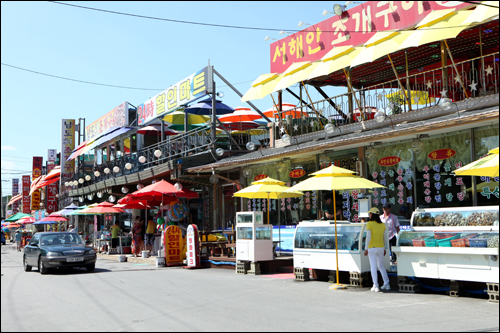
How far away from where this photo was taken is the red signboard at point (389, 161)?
14098 millimetres

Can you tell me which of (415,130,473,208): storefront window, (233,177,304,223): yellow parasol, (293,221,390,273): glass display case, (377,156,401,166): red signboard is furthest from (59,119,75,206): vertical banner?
(415,130,473,208): storefront window

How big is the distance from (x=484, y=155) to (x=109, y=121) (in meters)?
28.6

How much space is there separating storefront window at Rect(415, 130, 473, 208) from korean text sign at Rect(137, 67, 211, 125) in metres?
12.0

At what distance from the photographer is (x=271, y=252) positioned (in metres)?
15.1

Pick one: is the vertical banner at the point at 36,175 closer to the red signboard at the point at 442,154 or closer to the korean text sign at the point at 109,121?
the korean text sign at the point at 109,121

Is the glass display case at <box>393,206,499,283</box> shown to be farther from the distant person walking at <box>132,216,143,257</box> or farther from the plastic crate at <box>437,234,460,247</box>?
the distant person walking at <box>132,216,143,257</box>

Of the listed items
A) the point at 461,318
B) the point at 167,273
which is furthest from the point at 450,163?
the point at 167,273

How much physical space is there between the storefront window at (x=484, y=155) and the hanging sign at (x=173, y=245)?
10.9 metres

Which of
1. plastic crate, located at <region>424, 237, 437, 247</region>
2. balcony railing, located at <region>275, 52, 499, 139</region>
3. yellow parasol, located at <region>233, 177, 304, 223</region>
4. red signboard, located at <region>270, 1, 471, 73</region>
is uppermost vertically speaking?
red signboard, located at <region>270, 1, 471, 73</region>

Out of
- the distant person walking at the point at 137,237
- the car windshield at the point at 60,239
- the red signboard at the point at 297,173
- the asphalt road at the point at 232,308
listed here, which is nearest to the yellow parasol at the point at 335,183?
the asphalt road at the point at 232,308

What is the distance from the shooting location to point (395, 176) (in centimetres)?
1415

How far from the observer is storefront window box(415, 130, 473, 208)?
12414 millimetres

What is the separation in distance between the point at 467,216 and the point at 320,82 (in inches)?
393

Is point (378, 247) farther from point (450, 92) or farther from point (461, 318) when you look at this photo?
point (450, 92)
